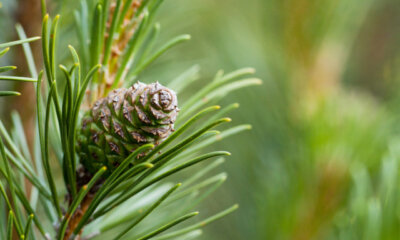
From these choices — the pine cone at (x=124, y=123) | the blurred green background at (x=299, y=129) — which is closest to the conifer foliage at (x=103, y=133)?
the pine cone at (x=124, y=123)

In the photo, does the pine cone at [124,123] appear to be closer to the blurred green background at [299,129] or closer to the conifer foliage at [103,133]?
the conifer foliage at [103,133]

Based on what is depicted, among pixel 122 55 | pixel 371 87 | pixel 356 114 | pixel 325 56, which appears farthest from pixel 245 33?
pixel 122 55

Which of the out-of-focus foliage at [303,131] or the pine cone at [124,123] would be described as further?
the out-of-focus foliage at [303,131]

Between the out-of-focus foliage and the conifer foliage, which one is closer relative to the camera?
the conifer foliage

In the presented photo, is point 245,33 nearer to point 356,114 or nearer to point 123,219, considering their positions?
point 356,114

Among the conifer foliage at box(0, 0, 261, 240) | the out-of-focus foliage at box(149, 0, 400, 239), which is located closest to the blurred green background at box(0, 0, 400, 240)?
the out-of-focus foliage at box(149, 0, 400, 239)

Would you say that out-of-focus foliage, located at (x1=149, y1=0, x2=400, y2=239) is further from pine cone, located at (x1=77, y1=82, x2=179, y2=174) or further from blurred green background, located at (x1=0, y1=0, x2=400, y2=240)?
pine cone, located at (x1=77, y1=82, x2=179, y2=174)
